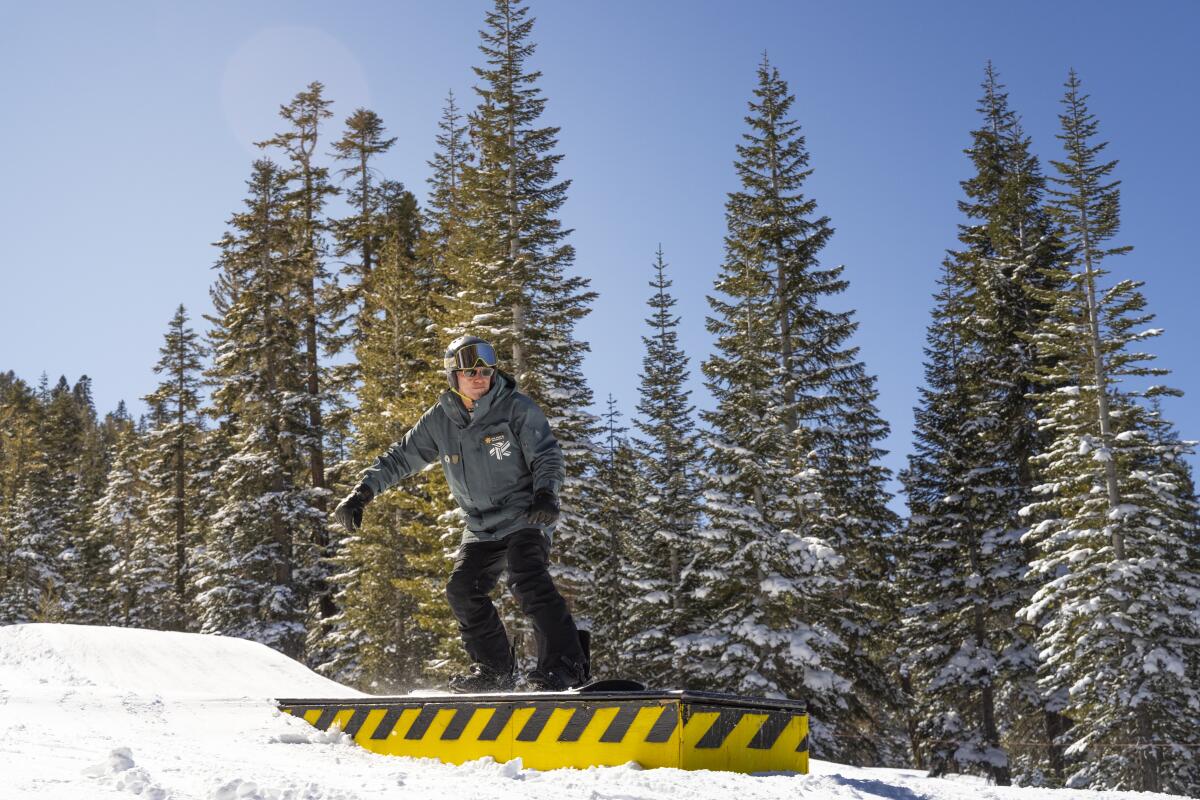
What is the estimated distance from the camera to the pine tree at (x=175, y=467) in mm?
38531

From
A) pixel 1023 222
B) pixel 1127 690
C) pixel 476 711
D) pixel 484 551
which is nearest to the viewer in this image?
pixel 476 711

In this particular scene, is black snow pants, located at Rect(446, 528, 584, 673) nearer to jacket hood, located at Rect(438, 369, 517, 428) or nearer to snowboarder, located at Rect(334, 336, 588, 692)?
snowboarder, located at Rect(334, 336, 588, 692)

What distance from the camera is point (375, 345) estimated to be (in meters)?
28.6

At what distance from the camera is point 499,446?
5578mm

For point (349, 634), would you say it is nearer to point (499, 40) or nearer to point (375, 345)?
point (375, 345)

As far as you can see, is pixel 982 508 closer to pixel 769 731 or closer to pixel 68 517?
pixel 769 731

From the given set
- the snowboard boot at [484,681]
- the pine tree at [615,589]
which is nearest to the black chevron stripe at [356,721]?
the snowboard boot at [484,681]

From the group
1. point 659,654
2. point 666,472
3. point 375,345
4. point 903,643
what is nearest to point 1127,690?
point 903,643

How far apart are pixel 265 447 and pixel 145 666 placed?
2428 cm

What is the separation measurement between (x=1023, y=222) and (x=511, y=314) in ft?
61.3

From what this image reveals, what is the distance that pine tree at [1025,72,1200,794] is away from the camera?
20.8 metres

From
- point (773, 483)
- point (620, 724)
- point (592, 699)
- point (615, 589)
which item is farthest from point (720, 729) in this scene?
point (615, 589)

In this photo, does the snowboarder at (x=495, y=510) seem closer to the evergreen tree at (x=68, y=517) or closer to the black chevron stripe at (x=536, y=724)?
the black chevron stripe at (x=536, y=724)

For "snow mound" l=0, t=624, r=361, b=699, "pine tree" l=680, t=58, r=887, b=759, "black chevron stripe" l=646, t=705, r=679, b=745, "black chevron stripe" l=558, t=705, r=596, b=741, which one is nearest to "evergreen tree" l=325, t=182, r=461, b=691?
"pine tree" l=680, t=58, r=887, b=759
